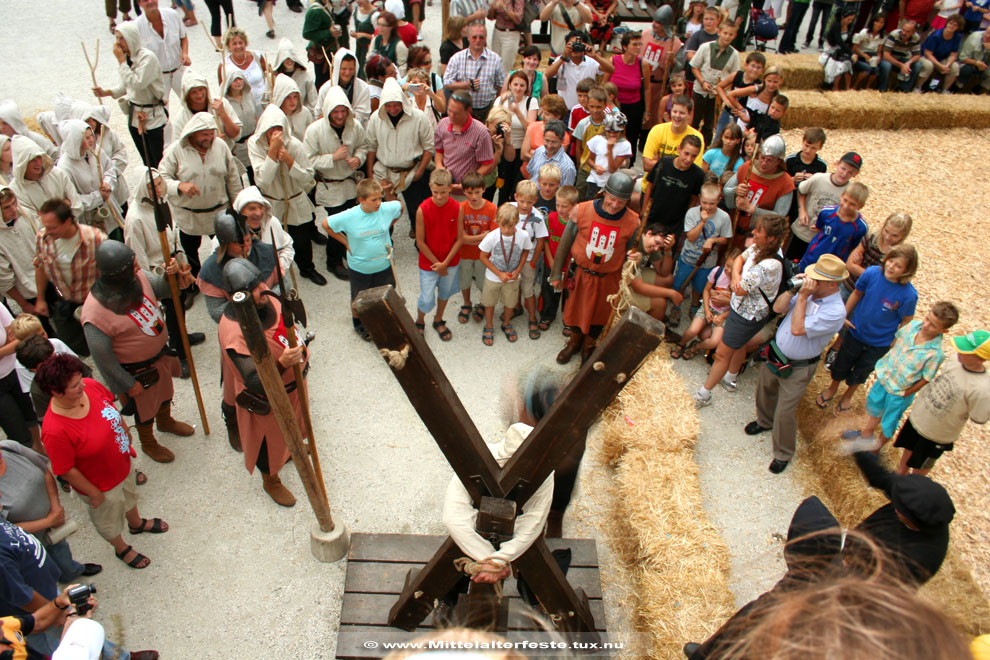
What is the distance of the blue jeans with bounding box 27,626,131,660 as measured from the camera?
10.2 feet

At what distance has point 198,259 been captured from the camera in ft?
21.2

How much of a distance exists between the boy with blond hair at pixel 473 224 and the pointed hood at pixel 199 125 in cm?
220

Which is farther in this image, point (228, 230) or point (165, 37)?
point (165, 37)

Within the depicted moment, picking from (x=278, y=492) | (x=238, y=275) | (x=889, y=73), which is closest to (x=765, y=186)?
(x=238, y=275)

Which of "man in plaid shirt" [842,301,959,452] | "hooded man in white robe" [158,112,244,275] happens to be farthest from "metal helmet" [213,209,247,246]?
"man in plaid shirt" [842,301,959,452]

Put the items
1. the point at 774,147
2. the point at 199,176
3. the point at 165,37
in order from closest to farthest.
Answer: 1. the point at 199,176
2. the point at 774,147
3. the point at 165,37

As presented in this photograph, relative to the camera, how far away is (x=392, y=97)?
6371 mm

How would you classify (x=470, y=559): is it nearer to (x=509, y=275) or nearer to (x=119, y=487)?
(x=119, y=487)

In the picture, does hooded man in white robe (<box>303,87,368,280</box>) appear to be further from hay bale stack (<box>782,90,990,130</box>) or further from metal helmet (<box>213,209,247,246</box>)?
hay bale stack (<box>782,90,990,130</box>)

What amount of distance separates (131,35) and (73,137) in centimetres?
211

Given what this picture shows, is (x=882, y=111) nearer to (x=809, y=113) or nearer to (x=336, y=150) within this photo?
(x=809, y=113)

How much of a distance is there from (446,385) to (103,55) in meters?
11.8

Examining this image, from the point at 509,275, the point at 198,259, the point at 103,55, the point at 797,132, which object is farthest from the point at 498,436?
the point at 103,55

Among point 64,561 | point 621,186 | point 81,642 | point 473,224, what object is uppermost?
point 621,186
